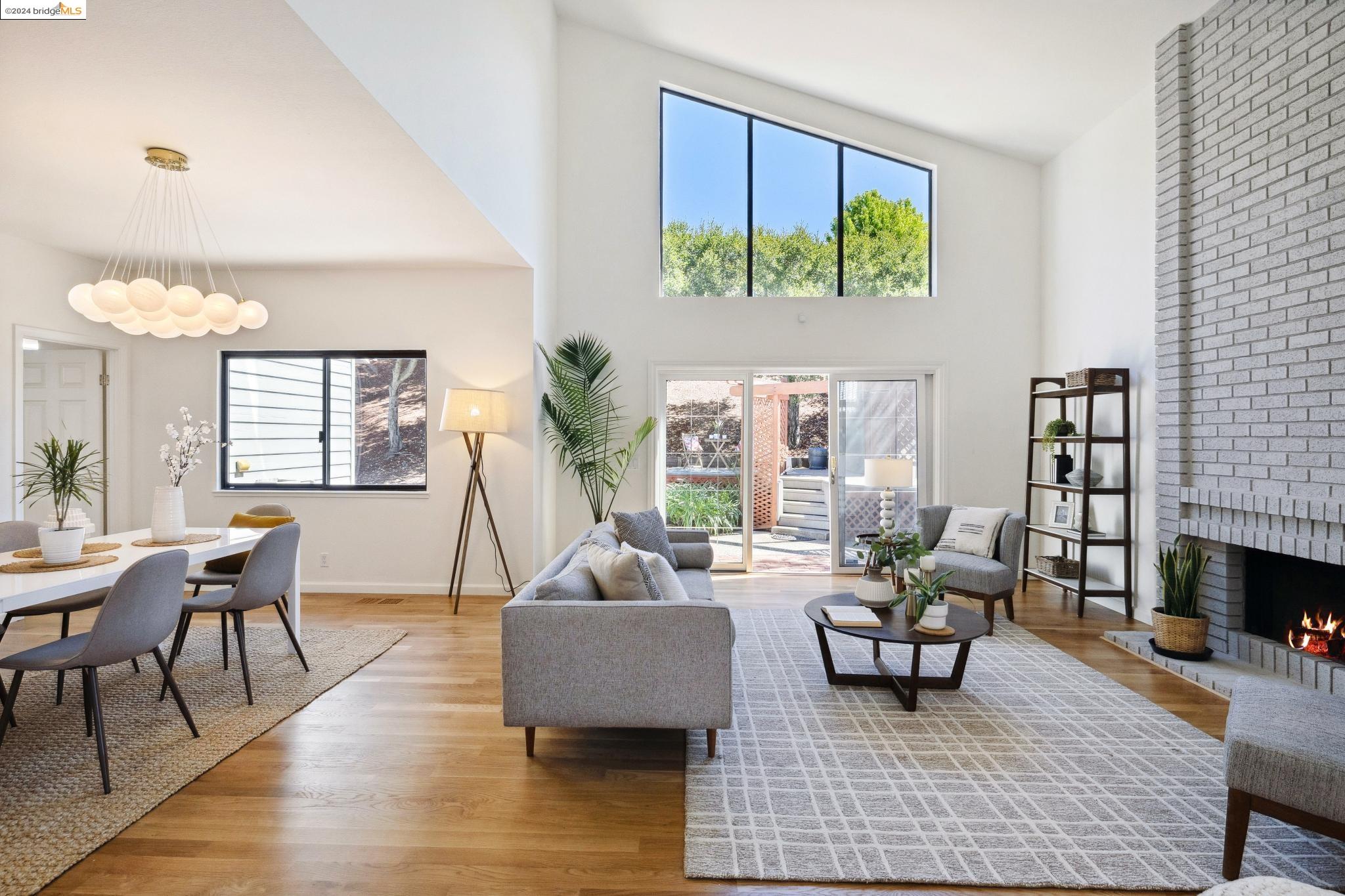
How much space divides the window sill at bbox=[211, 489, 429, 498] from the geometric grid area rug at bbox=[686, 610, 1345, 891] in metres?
3.20

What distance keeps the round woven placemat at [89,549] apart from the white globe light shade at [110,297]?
→ 110 cm

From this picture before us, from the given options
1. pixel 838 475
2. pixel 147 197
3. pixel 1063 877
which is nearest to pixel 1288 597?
pixel 1063 877

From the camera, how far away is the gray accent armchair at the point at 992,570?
14.2ft

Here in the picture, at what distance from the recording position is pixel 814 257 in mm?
6086

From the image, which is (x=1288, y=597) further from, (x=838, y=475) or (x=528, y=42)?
(x=528, y=42)

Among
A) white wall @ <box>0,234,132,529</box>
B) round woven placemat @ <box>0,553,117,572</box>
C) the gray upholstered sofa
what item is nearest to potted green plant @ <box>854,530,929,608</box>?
the gray upholstered sofa

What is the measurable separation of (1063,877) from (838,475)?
14.0 feet

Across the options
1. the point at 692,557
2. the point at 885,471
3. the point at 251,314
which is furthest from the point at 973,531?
the point at 251,314

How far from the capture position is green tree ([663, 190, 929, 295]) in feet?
19.9

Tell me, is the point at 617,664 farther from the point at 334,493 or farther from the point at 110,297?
the point at 334,493

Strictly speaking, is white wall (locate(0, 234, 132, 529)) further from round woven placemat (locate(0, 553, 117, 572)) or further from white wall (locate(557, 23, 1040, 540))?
white wall (locate(557, 23, 1040, 540))

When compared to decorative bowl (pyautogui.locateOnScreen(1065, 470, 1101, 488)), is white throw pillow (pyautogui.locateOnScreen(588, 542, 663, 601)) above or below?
below

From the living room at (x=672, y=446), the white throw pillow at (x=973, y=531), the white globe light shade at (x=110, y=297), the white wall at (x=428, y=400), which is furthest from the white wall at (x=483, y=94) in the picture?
the white throw pillow at (x=973, y=531)

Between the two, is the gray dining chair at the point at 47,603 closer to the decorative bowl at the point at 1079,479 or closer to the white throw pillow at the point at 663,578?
the white throw pillow at the point at 663,578
